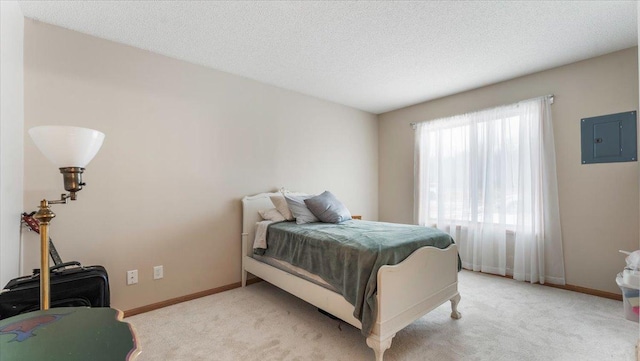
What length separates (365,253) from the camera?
1.75 m

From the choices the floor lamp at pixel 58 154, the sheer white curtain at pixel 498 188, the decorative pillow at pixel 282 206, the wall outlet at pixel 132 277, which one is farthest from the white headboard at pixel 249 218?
the sheer white curtain at pixel 498 188

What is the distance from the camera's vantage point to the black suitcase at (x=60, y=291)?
1.49 metres

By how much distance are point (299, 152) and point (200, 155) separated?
4.23 feet

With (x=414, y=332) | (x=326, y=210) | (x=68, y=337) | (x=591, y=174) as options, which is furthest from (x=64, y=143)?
(x=591, y=174)

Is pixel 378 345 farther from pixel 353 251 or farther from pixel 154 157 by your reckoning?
pixel 154 157

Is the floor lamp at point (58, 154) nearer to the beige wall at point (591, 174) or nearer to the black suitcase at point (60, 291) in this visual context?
the black suitcase at point (60, 291)

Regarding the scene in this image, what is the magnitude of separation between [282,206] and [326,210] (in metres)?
0.52

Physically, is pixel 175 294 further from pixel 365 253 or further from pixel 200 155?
pixel 365 253

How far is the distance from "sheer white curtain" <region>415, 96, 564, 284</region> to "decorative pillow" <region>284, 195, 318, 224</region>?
6.52 ft

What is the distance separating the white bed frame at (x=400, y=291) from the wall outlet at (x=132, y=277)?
1.17 meters

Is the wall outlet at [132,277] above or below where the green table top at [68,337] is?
below

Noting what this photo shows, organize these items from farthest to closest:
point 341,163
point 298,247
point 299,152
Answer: point 341,163, point 299,152, point 298,247

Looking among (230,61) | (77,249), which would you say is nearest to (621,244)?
(230,61)

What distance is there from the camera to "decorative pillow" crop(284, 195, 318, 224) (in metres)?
2.81
